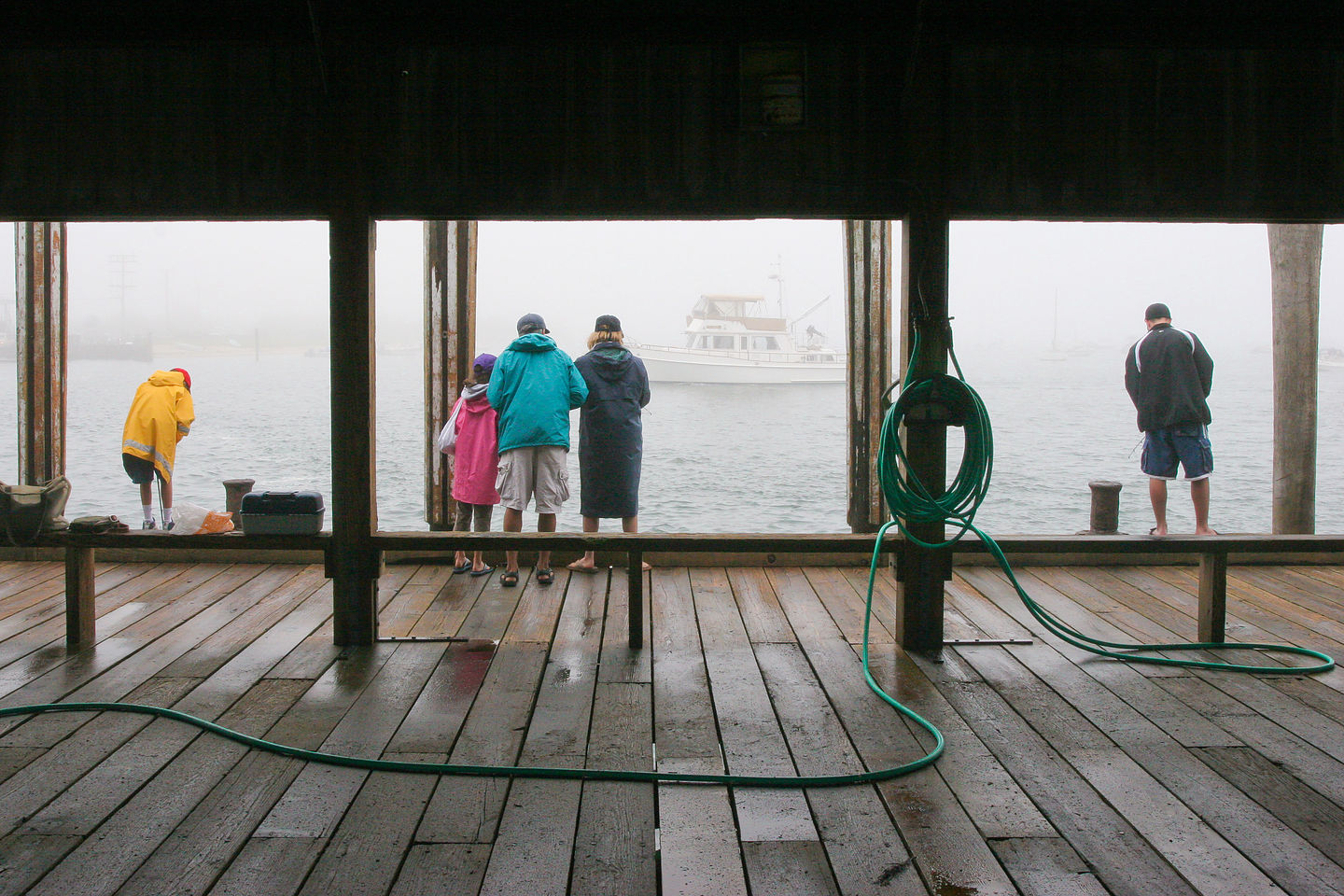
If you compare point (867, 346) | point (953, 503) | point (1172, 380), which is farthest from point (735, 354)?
point (953, 503)

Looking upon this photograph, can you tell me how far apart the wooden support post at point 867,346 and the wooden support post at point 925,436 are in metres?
2.22

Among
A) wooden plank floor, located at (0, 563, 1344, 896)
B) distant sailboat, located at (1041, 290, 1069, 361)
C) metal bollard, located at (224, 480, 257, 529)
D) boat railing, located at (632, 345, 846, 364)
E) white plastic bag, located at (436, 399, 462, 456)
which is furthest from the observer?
distant sailboat, located at (1041, 290, 1069, 361)

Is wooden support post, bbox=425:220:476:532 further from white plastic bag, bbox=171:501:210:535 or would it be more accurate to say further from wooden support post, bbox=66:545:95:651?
wooden support post, bbox=66:545:95:651

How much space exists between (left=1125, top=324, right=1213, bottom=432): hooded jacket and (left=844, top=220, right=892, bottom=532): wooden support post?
1.47m

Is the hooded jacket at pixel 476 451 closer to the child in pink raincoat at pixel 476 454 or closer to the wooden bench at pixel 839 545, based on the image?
the child in pink raincoat at pixel 476 454

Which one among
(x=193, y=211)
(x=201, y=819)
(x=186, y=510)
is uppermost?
(x=193, y=211)

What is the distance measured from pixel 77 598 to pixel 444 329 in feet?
9.22

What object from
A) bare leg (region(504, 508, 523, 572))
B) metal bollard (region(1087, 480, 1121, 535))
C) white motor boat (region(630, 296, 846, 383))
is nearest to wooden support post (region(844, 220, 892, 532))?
metal bollard (region(1087, 480, 1121, 535))

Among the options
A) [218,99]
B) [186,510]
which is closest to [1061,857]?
[186,510]

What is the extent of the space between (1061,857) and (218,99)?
3.94 meters

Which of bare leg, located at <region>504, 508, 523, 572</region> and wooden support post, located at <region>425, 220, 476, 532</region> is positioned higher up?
wooden support post, located at <region>425, 220, 476, 532</region>

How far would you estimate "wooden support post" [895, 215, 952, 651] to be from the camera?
401cm

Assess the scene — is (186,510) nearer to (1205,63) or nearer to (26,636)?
(26,636)

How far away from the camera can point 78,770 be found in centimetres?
279
